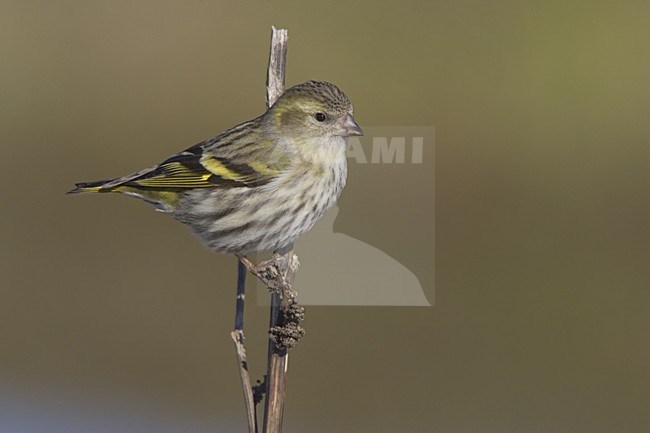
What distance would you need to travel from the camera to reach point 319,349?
9781 millimetres

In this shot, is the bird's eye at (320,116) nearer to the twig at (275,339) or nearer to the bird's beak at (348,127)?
the bird's beak at (348,127)

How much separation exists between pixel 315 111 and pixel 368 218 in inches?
211

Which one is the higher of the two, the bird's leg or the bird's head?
the bird's head

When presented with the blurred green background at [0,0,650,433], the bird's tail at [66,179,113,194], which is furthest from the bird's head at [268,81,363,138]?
the blurred green background at [0,0,650,433]

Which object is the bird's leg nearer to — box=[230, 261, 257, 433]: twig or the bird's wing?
box=[230, 261, 257, 433]: twig

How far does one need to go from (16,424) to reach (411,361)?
3340 millimetres

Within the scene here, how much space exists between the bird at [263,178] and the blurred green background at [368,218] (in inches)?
112

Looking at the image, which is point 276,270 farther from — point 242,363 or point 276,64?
point 276,64

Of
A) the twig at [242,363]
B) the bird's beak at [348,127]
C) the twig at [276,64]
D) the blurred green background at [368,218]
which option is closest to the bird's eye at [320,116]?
the bird's beak at [348,127]

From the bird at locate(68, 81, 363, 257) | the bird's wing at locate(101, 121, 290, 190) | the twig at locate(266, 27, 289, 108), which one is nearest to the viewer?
the twig at locate(266, 27, 289, 108)

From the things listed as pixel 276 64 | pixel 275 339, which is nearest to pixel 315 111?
pixel 276 64

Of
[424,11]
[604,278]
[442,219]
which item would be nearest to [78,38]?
[424,11]

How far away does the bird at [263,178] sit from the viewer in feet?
21.1

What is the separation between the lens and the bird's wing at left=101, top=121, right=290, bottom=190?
6.54 meters
